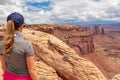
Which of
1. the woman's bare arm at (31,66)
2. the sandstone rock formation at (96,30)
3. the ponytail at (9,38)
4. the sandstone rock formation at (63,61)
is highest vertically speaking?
the ponytail at (9,38)

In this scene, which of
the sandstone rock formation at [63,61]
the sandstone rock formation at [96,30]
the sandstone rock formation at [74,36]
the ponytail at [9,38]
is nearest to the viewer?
the ponytail at [9,38]

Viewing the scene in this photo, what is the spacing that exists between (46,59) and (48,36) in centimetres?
149

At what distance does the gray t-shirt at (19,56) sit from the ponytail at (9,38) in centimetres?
7

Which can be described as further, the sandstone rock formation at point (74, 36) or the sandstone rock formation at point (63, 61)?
Result: the sandstone rock formation at point (74, 36)

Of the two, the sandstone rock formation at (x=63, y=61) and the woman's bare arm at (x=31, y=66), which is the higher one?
the woman's bare arm at (x=31, y=66)

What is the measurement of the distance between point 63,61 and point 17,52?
27.3ft

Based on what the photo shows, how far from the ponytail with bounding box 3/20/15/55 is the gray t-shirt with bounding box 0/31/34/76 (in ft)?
0.23

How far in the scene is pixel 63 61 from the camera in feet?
40.4

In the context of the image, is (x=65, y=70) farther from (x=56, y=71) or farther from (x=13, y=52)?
(x=13, y=52)

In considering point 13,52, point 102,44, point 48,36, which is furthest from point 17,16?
point 102,44

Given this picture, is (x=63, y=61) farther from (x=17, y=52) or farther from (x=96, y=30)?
(x=96, y=30)

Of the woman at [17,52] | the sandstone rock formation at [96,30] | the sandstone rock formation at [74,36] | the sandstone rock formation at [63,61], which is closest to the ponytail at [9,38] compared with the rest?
the woman at [17,52]

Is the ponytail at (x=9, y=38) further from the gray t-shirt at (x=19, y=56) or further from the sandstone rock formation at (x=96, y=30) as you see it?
the sandstone rock formation at (x=96, y=30)

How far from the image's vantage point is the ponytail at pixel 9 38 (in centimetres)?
399
